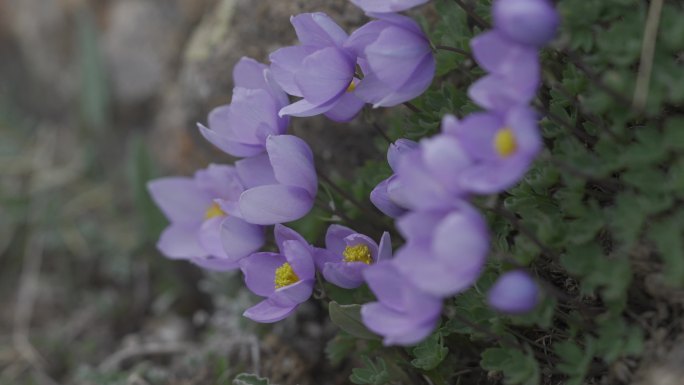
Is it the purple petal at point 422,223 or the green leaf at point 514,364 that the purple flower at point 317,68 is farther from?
the green leaf at point 514,364

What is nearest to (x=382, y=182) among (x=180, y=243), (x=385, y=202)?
(x=385, y=202)

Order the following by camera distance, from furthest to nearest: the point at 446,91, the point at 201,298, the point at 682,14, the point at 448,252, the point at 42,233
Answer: the point at 42,233 → the point at 201,298 → the point at 446,91 → the point at 682,14 → the point at 448,252

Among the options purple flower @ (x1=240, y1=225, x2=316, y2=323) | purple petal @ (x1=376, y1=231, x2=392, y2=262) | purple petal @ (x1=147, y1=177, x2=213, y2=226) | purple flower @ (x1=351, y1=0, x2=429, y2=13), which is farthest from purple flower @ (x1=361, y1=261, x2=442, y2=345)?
purple petal @ (x1=147, y1=177, x2=213, y2=226)

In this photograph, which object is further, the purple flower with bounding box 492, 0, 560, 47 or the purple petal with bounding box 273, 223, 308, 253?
the purple petal with bounding box 273, 223, 308, 253

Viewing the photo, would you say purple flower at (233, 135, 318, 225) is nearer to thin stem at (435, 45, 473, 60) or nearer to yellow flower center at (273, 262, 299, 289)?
yellow flower center at (273, 262, 299, 289)

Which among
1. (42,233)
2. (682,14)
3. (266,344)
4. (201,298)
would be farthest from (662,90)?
(42,233)

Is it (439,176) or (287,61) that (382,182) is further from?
(439,176)

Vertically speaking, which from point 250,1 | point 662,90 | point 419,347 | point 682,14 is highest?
point 682,14

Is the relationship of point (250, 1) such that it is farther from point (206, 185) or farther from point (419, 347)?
point (419, 347)
